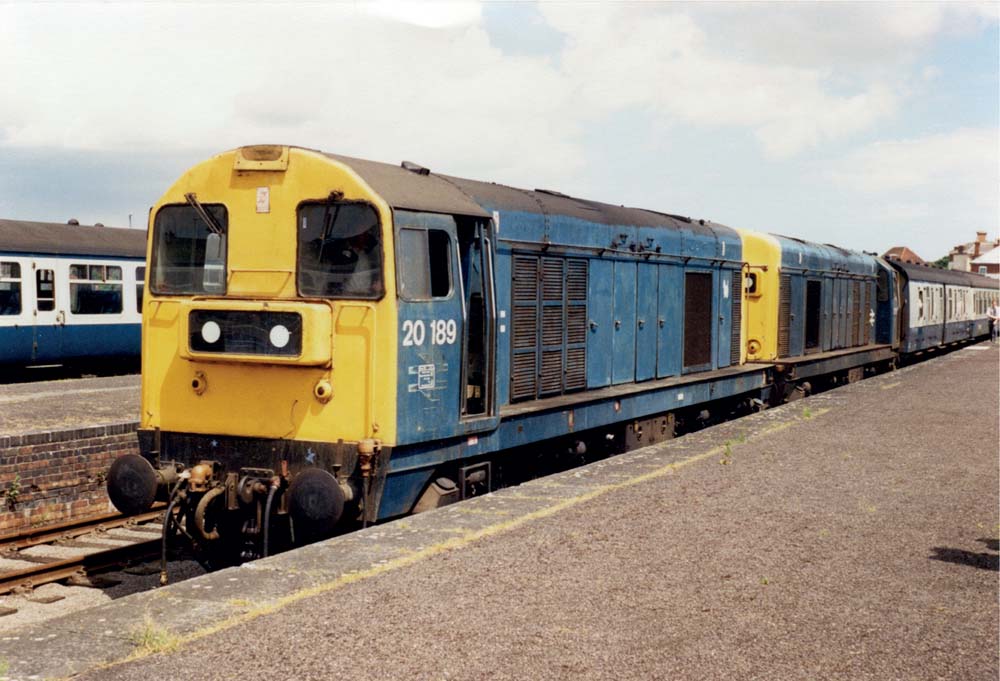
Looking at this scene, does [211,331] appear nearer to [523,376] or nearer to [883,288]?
[523,376]

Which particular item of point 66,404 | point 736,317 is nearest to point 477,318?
point 736,317

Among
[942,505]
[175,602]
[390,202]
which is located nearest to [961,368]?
[942,505]

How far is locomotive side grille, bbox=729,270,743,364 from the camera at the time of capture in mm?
15414

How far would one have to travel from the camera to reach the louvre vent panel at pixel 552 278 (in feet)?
33.1

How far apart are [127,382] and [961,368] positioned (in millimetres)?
20018

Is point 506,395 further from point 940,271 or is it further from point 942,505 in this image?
Answer: point 940,271

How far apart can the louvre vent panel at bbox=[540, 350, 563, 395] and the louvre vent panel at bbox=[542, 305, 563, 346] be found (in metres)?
0.11

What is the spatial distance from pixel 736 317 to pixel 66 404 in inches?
404

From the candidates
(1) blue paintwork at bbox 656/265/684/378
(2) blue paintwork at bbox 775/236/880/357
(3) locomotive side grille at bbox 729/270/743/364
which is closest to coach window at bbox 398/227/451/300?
(1) blue paintwork at bbox 656/265/684/378

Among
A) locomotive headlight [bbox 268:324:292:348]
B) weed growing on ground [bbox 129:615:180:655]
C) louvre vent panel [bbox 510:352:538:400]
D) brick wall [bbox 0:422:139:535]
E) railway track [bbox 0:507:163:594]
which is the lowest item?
railway track [bbox 0:507:163:594]

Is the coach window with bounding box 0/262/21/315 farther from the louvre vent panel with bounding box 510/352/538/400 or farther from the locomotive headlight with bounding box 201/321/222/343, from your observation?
the locomotive headlight with bounding box 201/321/222/343

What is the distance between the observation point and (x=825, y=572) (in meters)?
6.39

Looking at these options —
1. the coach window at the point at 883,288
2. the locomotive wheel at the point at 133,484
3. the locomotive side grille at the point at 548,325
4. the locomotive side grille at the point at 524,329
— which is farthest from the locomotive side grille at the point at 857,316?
the locomotive wheel at the point at 133,484

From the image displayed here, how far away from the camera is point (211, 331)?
7543 mm
